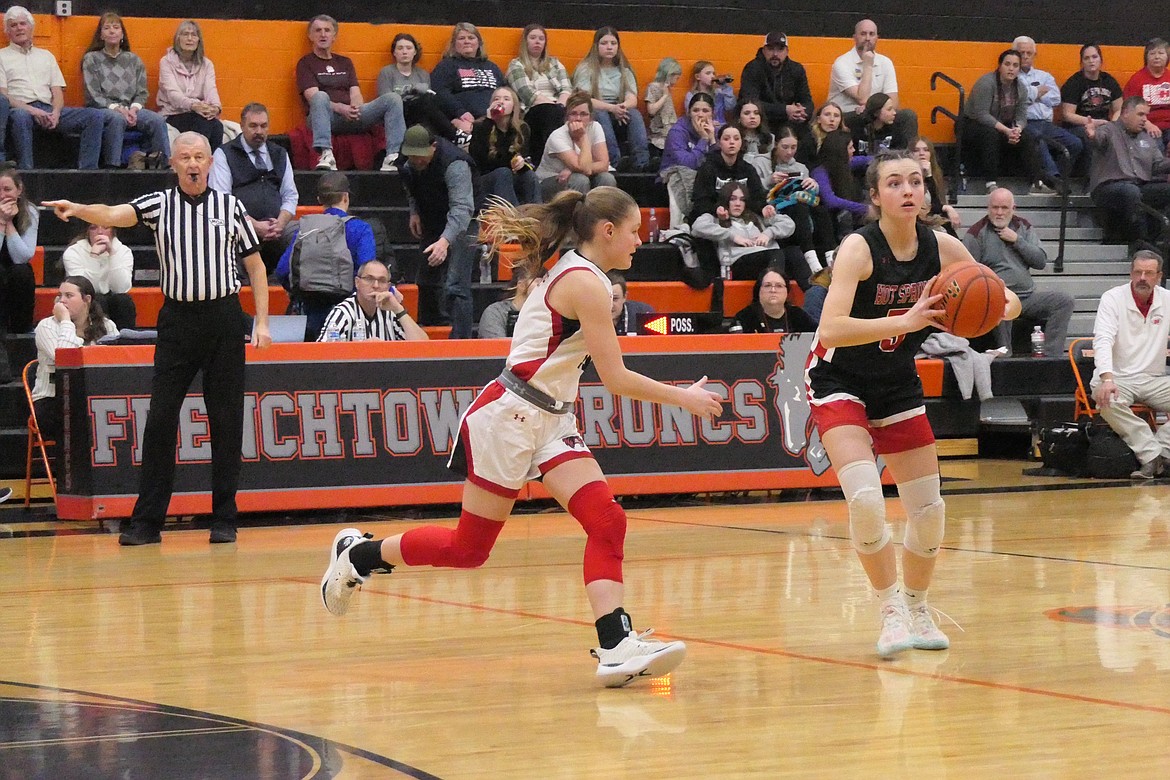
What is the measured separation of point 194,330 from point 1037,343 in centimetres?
859

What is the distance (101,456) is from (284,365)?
122cm

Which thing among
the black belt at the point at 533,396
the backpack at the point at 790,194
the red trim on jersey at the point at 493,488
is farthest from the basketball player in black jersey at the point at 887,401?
the backpack at the point at 790,194

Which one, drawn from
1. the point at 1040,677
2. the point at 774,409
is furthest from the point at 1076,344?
the point at 1040,677

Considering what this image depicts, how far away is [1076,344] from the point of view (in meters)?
13.2

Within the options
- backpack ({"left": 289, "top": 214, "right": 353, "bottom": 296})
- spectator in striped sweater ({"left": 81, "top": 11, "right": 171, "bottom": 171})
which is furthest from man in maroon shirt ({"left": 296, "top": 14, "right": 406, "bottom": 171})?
backpack ({"left": 289, "top": 214, "right": 353, "bottom": 296})

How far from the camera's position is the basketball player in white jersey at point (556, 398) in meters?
5.11

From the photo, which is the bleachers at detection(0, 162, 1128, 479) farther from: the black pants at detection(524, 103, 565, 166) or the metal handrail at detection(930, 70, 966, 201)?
the black pants at detection(524, 103, 565, 166)

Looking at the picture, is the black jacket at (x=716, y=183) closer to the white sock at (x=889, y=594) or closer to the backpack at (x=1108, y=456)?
the backpack at (x=1108, y=456)

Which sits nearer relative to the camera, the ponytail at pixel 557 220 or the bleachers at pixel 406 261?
the ponytail at pixel 557 220

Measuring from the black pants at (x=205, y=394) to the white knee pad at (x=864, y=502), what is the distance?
425 cm

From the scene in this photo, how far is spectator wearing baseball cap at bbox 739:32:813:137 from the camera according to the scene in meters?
16.2

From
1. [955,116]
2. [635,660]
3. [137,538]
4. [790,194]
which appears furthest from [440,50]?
[635,660]

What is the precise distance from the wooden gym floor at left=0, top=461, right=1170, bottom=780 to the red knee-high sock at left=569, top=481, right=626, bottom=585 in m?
0.37

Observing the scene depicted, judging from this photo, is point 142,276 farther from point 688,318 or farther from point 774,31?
point 774,31
